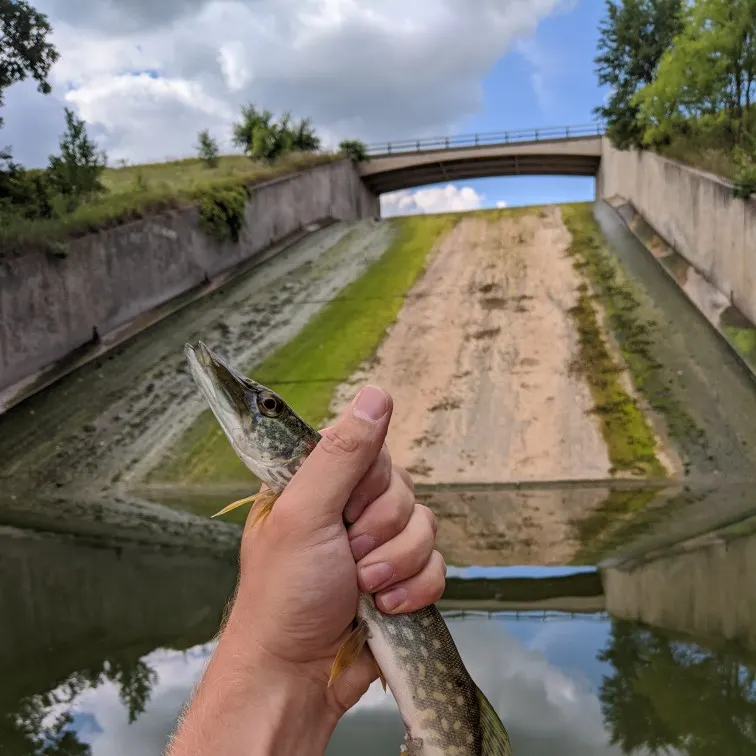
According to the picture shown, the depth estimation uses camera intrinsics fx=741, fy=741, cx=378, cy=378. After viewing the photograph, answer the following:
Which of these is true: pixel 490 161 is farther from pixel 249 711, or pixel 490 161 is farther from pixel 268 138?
pixel 249 711

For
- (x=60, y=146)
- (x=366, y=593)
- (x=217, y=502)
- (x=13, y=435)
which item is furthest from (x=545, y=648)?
(x=60, y=146)

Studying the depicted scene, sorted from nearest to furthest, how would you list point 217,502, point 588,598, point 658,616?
point 658,616 → point 588,598 → point 217,502

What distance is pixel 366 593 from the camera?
2.74 metres

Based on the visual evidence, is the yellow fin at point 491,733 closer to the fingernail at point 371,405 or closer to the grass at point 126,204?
the fingernail at point 371,405

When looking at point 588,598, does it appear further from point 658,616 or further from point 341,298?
point 341,298

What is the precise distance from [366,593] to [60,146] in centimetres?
1874

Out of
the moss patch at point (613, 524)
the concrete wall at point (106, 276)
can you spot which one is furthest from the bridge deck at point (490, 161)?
the moss patch at point (613, 524)

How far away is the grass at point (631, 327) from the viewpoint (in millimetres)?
11531

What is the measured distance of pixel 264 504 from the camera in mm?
2764

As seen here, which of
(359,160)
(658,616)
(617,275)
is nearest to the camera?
(658,616)

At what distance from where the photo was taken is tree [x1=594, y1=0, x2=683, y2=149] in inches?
953

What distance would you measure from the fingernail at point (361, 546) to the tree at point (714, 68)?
16260 millimetres

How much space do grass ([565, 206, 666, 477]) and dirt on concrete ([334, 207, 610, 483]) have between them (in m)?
0.18

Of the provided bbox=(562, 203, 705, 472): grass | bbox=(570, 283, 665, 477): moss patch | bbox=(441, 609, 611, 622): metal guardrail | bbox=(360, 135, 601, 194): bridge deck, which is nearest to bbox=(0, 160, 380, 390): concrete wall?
bbox=(562, 203, 705, 472): grass
